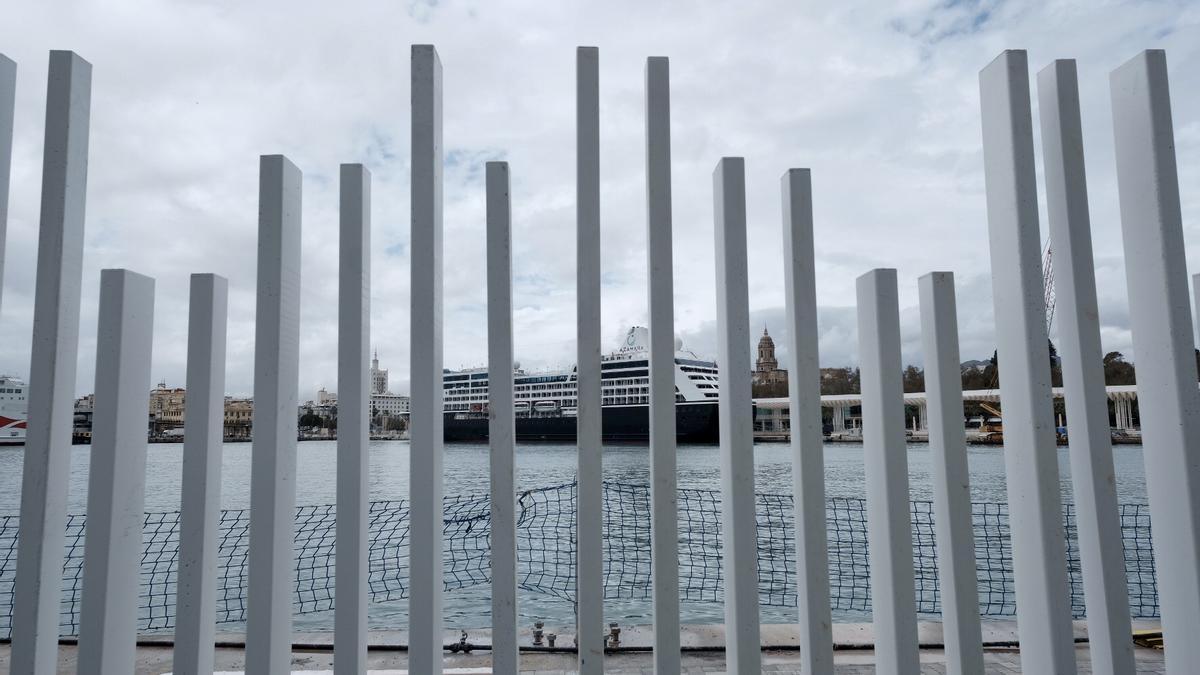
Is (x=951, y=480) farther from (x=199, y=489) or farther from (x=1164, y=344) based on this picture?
(x=199, y=489)

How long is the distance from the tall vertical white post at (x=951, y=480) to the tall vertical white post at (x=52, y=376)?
1.55 m

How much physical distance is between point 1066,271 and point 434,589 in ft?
4.18

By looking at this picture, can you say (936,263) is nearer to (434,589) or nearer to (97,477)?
(434,589)

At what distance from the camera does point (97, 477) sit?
46.8 inches

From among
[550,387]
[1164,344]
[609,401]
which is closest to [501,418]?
[1164,344]

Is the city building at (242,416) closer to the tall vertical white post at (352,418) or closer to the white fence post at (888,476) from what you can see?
the tall vertical white post at (352,418)

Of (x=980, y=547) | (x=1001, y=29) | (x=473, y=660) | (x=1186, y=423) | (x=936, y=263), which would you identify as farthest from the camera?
(x=980, y=547)

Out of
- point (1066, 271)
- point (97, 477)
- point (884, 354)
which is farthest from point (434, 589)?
point (1066, 271)

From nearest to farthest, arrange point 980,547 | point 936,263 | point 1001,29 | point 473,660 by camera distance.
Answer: point 936,263 → point 1001,29 → point 473,660 → point 980,547

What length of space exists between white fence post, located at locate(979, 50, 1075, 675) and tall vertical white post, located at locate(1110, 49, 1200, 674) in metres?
0.18

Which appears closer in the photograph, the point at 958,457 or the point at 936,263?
the point at 958,457

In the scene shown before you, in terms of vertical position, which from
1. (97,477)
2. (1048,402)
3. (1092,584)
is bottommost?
(1092,584)

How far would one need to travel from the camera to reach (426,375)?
1.22 meters

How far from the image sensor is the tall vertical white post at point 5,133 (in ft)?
4.19
